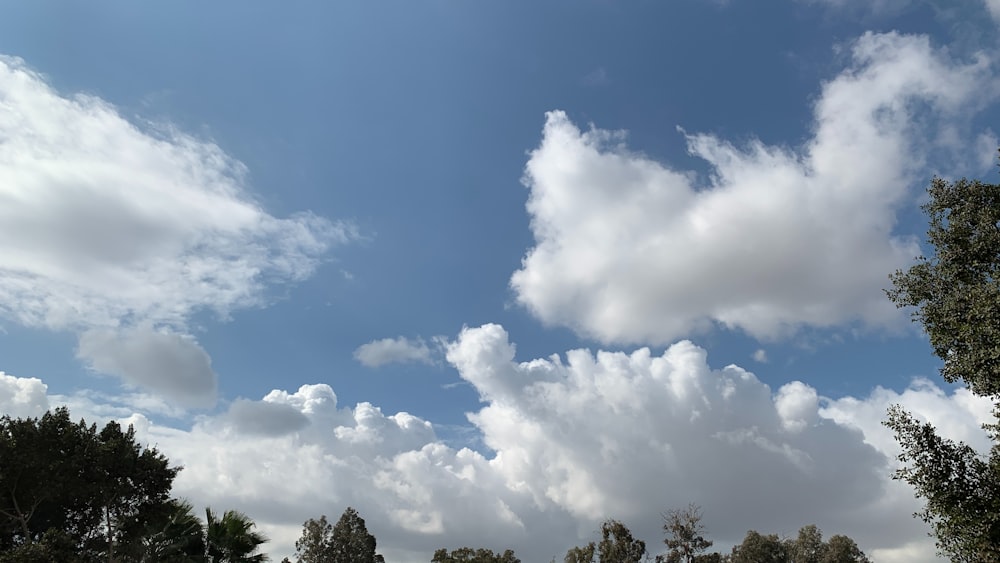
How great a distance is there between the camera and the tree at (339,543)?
7238 centimetres

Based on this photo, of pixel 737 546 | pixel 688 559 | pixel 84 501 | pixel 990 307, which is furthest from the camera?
pixel 737 546

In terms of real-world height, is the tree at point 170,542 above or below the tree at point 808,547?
below

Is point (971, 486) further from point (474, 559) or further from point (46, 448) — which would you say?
point (474, 559)

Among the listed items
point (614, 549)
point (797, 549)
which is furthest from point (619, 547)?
point (797, 549)

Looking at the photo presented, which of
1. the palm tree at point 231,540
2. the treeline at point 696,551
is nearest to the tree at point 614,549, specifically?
the treeline at point 696,551

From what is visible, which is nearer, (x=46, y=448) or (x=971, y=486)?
(x=971, y=486)

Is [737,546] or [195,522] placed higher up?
[737,546]

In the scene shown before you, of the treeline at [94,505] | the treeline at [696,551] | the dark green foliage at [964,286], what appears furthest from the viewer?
the treeline at [696,551]

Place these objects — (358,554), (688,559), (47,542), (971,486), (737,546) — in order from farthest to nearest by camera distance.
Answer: (737,546), (358,554), (688,559), (47,542), (971,486)

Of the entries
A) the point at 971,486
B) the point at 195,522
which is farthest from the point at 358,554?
the point at 971,486

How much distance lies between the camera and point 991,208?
67.4ft

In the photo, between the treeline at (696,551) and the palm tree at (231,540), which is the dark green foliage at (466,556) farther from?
the palm tree at (231,540)

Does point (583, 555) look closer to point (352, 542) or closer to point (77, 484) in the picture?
point (352, 542)

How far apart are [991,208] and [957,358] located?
5296mm
